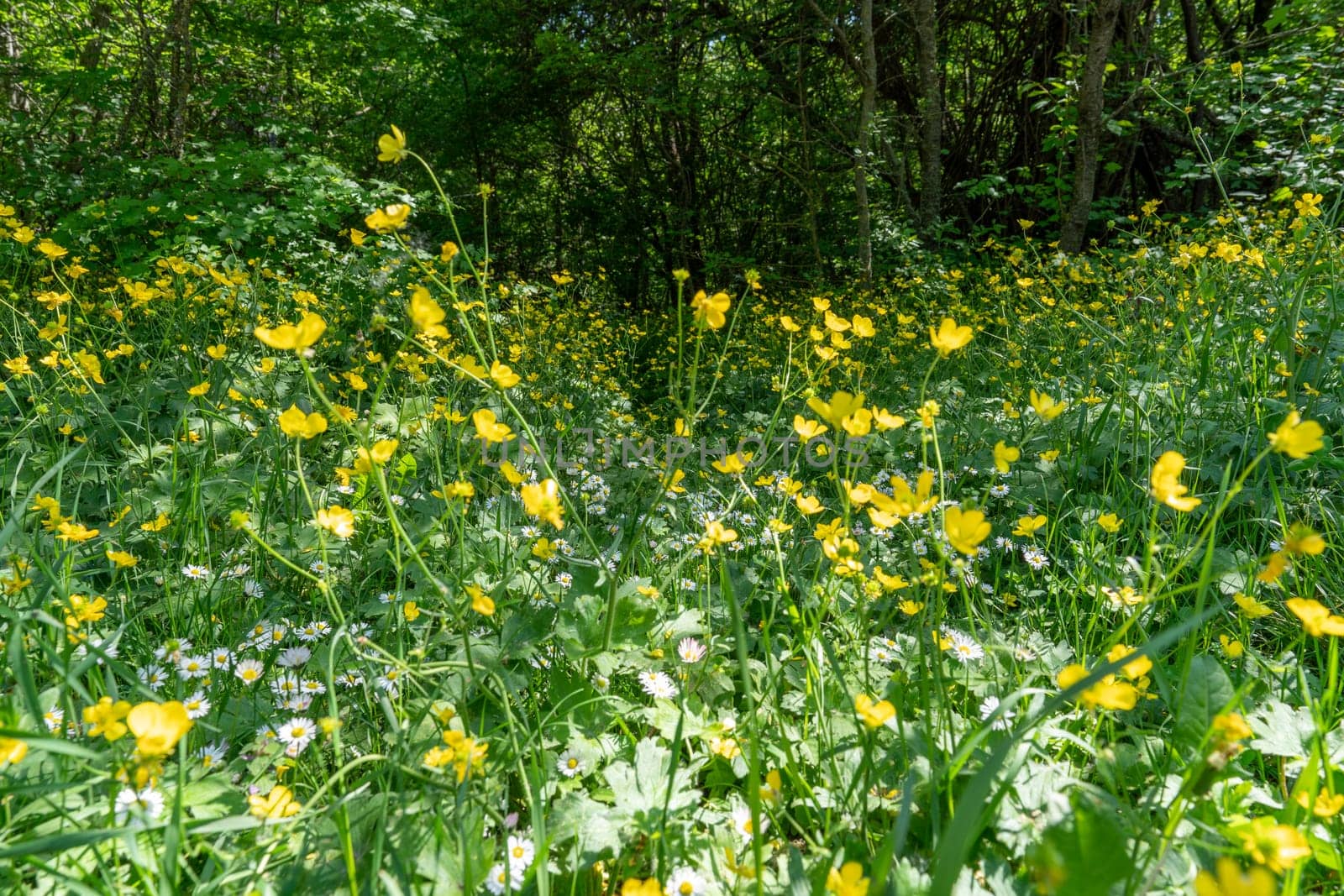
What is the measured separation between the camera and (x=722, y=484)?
2.55m

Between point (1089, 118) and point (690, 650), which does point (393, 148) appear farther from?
point (1089, 118)

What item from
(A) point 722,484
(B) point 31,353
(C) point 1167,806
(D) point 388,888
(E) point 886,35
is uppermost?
(E) point 886,35

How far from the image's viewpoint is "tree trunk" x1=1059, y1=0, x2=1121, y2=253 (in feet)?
15.4

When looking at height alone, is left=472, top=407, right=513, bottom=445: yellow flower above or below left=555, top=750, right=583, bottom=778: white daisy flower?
above

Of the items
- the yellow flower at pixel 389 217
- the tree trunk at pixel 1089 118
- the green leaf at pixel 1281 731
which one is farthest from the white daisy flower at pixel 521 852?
the tree trunk at pixel 1089 118

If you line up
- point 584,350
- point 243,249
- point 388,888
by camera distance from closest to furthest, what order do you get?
point 388,888
point 584,350
point 243,249

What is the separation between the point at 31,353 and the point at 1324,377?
171 inches

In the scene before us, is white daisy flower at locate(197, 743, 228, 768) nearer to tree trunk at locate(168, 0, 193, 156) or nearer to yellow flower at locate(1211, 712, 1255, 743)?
yellow flower at locate(1211, 712, 1255, 743)

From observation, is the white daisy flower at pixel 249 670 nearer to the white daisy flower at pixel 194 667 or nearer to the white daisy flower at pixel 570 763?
the white daisy flower at pixel 194 667

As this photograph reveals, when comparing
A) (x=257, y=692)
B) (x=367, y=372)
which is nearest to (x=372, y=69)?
(x=367, y=372)

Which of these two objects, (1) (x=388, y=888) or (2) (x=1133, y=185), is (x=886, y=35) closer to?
(2) (x=1133, y=185)

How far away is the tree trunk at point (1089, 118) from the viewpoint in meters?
4.70

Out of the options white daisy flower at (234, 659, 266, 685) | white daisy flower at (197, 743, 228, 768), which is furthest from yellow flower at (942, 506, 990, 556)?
white daisy flower at (234, 659, 266, 685)

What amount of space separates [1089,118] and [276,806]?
6.07 m
